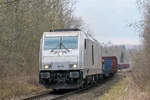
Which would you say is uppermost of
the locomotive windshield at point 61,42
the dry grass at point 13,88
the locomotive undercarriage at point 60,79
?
the locomotive windshield at point 61,42

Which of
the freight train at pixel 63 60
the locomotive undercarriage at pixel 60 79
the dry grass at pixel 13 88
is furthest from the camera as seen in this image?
the freight train at pixel 63 60

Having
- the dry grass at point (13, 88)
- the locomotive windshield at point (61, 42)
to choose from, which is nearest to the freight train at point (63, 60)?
the locomotive windshield at point (61, 42)

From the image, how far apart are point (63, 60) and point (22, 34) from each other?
16.5ft

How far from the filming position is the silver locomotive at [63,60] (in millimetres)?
15602

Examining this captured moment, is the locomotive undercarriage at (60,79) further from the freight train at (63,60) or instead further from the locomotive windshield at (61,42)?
the locomotive windshield at (61,42)

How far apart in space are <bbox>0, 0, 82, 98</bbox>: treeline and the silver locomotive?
1.98 metres

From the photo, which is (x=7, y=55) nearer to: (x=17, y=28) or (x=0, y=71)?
(x=0, y=71)

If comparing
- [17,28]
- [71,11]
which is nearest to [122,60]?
[71,11]

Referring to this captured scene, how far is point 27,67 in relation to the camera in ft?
71.9

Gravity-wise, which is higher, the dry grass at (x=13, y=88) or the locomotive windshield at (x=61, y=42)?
the locomotive windshield at (x=61, y=42)

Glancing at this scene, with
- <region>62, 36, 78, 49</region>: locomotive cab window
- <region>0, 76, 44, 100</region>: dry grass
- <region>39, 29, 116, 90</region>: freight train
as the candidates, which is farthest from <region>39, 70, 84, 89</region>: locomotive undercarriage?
<region>0, 76, 44, 100</region>: dry grass

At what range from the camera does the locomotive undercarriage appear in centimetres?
1550

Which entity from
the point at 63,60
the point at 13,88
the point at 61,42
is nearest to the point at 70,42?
the point at 61,42

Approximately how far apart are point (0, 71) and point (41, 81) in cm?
228
